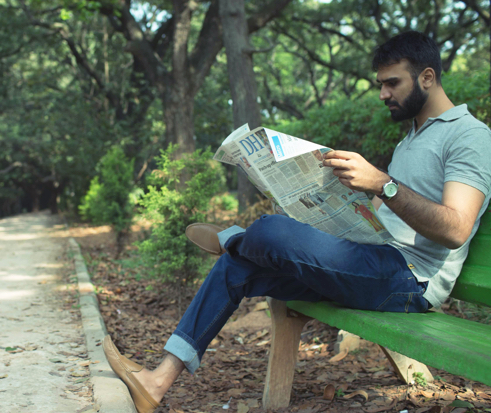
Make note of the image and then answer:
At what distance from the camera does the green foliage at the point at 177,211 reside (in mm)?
4652

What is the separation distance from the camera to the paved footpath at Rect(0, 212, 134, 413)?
242 cm

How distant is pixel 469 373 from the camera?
1.57 metres

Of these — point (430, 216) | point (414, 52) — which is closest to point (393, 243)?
point (430, 216)

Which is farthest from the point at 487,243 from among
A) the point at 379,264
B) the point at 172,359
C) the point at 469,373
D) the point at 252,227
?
the point at 172,359

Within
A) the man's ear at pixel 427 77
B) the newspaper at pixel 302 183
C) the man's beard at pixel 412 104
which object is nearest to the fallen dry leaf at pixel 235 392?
the newspaper at pixel 302 183

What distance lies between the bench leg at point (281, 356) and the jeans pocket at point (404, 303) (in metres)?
0.56

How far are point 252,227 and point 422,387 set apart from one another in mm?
1545

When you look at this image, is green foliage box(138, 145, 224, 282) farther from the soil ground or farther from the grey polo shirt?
the grey polo shirt

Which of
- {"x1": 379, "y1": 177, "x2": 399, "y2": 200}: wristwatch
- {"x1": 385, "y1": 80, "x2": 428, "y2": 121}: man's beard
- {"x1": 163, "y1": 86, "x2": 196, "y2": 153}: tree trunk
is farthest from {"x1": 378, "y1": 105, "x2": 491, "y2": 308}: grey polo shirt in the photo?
{"x1": 163, "y1": 86, "x2": 196, "y2": 153}: tree trunk

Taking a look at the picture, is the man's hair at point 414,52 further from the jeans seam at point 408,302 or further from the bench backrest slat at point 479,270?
the jeans seam at point 408,302

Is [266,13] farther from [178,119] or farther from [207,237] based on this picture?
[207,237]

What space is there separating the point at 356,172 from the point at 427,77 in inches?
34.1

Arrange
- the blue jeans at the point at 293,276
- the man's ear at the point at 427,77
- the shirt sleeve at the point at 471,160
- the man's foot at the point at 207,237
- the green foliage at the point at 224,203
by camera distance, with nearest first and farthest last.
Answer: the shirt sleeve at the point at 471,160 → the blue jeans at the point at 293,276 → the man's ear at the point at 427,77 → the man's foot at the point at 207,237 → the green foliage at the point at 224,203

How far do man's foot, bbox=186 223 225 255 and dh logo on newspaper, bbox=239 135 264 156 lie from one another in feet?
2.30
